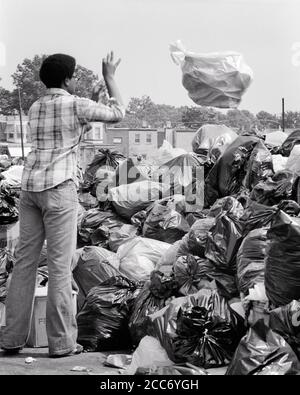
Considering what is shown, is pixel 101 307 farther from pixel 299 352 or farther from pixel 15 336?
pixel 299 352

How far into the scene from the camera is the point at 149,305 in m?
3.28

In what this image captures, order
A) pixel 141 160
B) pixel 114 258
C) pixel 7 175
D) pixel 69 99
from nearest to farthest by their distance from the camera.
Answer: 1. pixel 69 99
2. pixel 114 258
3. pixel 141 160
4. pixel 7 175

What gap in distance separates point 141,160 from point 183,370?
394 centimetres

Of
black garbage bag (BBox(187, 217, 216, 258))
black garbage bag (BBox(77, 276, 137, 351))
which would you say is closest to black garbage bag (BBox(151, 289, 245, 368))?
black garbage bag (BBox(77, 276, 137, 351))

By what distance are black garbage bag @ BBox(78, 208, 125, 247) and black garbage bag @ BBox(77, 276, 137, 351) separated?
4.42ft

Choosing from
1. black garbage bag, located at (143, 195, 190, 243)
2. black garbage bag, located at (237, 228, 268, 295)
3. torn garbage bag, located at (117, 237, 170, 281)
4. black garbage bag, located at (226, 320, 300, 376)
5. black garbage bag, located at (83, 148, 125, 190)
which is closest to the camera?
black garbage bag, located at (226, 320, 300, 376)

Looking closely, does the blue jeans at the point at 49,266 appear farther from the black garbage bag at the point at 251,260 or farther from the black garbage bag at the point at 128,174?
the black garbage bag at the point at 128,174

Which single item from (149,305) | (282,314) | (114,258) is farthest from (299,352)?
(114,258)

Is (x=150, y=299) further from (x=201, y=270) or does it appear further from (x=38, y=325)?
(x=38, y=325)

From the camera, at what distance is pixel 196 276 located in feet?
11.0

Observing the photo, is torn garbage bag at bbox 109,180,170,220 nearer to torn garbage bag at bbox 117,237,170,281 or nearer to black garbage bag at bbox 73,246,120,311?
torn garbage bag at bbox 117,237,170,281

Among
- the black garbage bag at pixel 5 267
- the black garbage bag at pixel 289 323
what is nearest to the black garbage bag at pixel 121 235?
the black garbage bag at pixel 5 267

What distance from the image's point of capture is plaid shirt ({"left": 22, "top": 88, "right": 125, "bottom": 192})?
297cm

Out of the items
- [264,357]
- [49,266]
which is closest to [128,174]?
[49,266]
